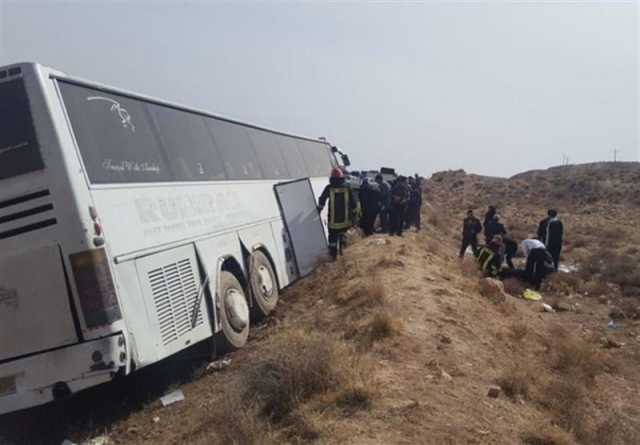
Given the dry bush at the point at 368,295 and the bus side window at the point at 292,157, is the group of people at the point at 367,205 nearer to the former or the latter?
the bus side window at the point at 292,157

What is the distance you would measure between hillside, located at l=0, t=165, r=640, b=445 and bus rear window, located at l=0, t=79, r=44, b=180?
101 inches

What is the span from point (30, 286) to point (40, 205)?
72 centimetres

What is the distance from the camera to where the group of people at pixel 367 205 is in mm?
11438

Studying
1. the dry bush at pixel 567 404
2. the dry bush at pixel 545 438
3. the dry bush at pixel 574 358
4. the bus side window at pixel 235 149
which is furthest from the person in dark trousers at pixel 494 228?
the dry bush at pixel 545 438

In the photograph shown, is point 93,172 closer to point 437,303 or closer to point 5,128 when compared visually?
point 5,128

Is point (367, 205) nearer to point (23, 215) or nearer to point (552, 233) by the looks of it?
point (552, 233)

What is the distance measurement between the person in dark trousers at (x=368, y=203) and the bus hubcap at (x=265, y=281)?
599cm

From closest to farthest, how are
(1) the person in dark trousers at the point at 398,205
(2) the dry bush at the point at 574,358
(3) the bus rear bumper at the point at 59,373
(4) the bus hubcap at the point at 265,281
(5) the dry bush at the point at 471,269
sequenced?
(3) the bus rear bumper at the point at 59,373 < (2) the dry bush at the point at 574,358 < (4) the bus hubcap at the point at 265,281 < (5) the dry bush at the point at 471,269 < (1) the person in dark trousers at the point at 398,205

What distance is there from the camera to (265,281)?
8836 mm

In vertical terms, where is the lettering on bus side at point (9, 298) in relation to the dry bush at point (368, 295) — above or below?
above

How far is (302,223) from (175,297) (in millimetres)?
5574

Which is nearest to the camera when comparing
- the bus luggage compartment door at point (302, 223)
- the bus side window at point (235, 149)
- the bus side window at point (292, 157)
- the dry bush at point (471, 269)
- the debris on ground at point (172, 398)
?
the debris on ground at point (172, 398)

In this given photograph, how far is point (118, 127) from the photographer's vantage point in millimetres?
5930

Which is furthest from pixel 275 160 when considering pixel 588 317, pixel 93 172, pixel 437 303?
pixel 588 317
